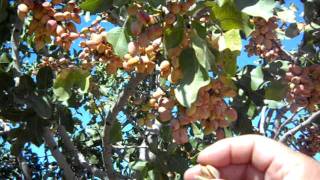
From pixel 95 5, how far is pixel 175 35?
0.98ft

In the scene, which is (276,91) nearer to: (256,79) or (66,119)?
(256,79)

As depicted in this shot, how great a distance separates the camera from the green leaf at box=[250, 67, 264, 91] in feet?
8.18

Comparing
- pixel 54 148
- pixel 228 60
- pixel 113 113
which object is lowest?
pixel 54 148

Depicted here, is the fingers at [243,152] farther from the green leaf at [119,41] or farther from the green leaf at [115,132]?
the green leaf at [115,132]

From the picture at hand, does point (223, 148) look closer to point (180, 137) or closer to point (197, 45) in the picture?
point (197, 45)

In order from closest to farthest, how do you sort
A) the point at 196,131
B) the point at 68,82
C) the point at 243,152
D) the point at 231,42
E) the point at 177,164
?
the point at 243,152
the point at 231,42
the point at 68,82
the point at 177,164
the point at 196,131

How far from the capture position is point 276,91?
2.51 meters

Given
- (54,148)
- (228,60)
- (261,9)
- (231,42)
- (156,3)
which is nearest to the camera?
(261,9)

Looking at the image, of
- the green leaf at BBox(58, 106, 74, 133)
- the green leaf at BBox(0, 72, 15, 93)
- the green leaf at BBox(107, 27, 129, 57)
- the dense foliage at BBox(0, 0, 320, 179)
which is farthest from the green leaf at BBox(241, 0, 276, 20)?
the green leaf at BBox(58, 106, 74, 133)

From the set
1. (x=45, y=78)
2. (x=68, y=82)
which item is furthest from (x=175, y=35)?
(x=45, y=78)

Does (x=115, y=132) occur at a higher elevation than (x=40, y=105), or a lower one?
lower

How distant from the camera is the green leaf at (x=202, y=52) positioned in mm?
1783

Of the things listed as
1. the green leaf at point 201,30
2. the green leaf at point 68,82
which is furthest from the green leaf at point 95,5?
the green leaf at point 68,82

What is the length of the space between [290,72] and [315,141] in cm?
133
